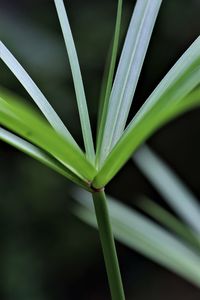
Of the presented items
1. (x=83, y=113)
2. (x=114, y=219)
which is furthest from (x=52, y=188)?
(x=83, y=113)

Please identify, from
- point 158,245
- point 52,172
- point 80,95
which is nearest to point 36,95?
point 80,95

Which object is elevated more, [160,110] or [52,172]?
[160,110]

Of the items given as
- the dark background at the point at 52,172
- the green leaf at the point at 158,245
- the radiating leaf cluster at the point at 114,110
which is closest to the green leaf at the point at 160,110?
the radiating leaf cluster at the point at 114,110

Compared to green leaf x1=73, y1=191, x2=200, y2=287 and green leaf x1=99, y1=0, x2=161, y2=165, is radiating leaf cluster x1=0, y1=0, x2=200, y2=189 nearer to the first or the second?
green leaf x1=99, y1=0, x2=161, y2=165

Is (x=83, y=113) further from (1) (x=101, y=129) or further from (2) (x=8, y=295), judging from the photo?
(2) (x=8, y=295)

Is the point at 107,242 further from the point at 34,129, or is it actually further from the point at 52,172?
the point at 52,172

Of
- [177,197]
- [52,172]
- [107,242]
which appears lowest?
[52,172]
